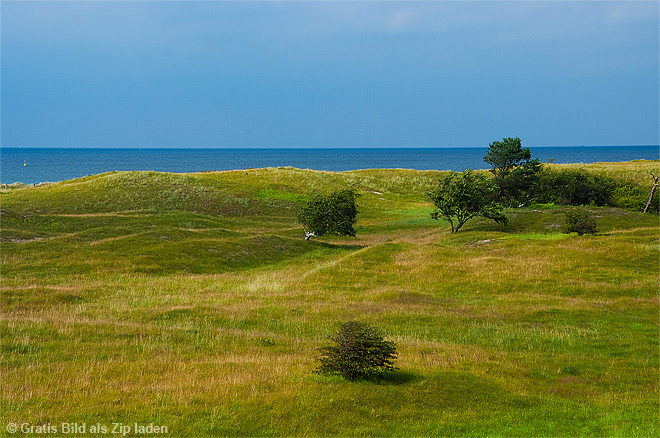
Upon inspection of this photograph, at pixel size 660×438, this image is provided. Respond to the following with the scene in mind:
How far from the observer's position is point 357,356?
15.5m

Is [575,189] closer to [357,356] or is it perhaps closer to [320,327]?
[320,327]

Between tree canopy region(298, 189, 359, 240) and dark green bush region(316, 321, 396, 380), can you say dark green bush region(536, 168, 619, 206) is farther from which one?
dark green bush region(316, 321, 396, 380)

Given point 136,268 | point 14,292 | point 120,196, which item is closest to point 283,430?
point 14,292

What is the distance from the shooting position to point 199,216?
237ft

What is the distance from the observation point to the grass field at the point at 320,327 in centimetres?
1330

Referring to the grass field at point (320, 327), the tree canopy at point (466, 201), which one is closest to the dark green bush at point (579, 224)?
the grass field at point (320, 327)

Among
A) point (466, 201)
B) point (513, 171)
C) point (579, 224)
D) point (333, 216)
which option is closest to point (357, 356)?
point (579, 224)

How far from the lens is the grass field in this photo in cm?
1330

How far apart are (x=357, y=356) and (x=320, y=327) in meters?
10.2

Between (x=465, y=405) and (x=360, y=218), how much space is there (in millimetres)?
67762

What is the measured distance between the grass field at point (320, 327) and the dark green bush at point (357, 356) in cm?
51

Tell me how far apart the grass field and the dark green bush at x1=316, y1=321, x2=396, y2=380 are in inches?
20.0

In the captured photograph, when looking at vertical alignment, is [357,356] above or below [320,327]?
above

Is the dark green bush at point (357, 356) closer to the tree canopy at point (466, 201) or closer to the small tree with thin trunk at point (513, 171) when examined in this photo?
the tree canopy at point (466, 201)
